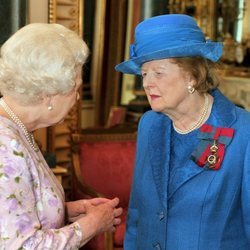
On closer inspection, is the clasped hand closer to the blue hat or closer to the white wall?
the blue hat

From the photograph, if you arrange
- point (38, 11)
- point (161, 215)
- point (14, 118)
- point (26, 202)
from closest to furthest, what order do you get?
point (26, 202)
point (14, 118)
point (161, 215)
point (38, 11)

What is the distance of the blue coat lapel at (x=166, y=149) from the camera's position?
1.84 metres

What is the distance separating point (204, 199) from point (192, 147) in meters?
0.21

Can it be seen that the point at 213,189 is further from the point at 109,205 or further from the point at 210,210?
the point at 109,205

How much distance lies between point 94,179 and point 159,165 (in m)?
1.69

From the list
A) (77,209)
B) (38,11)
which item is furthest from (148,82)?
(38,11)

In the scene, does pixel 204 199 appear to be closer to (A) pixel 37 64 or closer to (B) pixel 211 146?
(B) pixel 211 146

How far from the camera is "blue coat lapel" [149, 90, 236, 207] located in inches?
72.6

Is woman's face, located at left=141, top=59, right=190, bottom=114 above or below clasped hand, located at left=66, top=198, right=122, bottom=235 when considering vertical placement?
above

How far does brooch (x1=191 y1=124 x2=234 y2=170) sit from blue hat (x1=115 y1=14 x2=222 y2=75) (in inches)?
10.1

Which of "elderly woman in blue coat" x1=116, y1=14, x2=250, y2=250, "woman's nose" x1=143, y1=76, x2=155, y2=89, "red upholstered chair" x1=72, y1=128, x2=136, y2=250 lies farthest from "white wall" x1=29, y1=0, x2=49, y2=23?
"woman's nose" x1=143, y1=76, x2=155, y2=89

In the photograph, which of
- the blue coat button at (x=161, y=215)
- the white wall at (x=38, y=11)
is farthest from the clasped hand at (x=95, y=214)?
the white wall at (x=38, y=11)

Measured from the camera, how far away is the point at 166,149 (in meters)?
1.96

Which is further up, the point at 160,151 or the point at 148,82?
the point at 148,82
